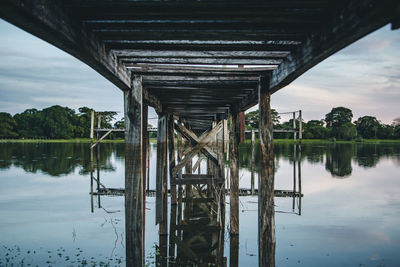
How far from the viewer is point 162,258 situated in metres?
6.15

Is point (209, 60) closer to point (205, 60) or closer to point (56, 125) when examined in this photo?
point (205, 60)

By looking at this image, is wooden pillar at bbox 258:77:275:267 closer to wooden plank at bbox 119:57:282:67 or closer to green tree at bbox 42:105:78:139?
wooden plank at bbox 119:57:282:67

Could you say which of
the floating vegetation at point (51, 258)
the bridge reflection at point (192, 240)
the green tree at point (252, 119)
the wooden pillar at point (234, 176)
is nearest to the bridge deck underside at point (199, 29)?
the bridge reflection at point (192, 240)

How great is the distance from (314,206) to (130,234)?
1257cm

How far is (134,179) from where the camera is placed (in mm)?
3598

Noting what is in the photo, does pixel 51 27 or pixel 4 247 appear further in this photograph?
pixel 4 247

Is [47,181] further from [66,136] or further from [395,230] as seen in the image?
[66,136]

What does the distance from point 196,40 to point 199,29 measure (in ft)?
0.81

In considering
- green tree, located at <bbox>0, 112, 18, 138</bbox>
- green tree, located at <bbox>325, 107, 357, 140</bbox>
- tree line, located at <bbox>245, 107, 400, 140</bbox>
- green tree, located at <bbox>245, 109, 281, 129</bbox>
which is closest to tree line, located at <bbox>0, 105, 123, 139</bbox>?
green tree, located at <bbox>0, 112, 18, 138</bbox>

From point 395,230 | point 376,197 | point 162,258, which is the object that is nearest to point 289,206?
point 395,230

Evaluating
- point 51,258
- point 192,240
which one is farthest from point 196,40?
point 51,258

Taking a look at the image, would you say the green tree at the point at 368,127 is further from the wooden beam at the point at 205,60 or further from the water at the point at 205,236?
the wooden beam at the point at 205,60

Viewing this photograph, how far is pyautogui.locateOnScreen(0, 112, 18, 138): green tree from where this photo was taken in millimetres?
81438

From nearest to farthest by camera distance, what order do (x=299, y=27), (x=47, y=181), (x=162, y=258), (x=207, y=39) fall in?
(x=299, y=27) → (x=207, y=39) → (x=162, y=258) → (x=47, y=181)
